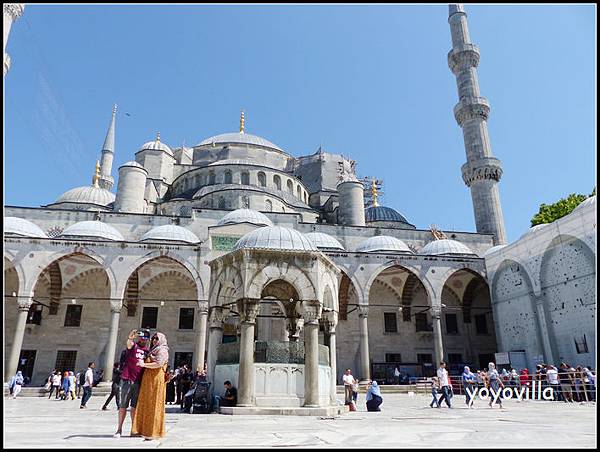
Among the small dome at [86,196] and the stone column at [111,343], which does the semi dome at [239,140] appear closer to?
the small dome at [86,196]

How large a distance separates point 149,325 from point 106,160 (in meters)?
19.6

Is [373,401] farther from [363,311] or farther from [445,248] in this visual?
[445,248]

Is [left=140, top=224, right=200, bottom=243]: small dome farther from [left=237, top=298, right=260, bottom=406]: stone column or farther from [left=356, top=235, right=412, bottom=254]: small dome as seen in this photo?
[left=237, top=298, right=260, bottom=406]: stone column

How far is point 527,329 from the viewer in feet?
53.8

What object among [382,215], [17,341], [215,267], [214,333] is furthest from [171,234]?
[382,215]

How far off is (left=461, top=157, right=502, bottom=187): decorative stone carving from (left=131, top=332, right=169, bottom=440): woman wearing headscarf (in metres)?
21.9

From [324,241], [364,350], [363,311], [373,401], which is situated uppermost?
[324,241]

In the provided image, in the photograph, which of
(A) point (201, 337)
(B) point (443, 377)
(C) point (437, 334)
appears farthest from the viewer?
(C) point (437, 334)

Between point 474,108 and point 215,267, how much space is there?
20.3 m

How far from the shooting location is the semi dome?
3048 centimetres

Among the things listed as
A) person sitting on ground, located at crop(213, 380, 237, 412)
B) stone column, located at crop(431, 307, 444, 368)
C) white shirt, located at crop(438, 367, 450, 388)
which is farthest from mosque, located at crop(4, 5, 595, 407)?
white shirt, located at crop(438, 367, 450, 388)

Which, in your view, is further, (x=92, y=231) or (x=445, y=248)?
(x=445, y=248)

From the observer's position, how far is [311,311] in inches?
295

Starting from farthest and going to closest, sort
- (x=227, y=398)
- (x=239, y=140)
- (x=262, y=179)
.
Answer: (x=239, y=140), (x=262, y=179), (x=227, y=398)
